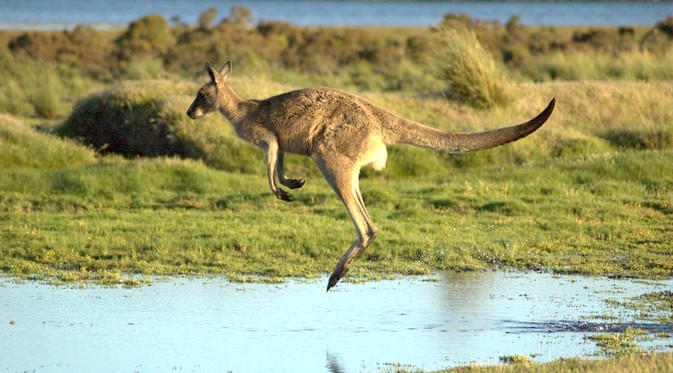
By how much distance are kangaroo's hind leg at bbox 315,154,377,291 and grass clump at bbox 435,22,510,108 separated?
11595 mm

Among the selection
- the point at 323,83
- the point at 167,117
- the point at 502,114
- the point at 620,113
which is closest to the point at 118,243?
the point at 167,117

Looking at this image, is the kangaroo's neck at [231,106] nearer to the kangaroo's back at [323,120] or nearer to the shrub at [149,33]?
the kangaroo's back at [323,120]

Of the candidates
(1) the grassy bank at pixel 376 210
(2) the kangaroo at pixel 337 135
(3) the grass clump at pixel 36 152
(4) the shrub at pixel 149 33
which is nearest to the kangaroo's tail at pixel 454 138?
(2) the kangaroo at pixel 337 135

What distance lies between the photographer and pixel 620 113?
21.0m

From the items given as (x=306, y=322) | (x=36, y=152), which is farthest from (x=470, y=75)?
(x=306, y=322)

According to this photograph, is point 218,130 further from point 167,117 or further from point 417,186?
point 417,186

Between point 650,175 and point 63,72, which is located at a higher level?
point 650,175

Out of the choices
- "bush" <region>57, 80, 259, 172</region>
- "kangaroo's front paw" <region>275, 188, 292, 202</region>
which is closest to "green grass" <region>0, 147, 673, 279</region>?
"bush" <region>57, 80, 259, 172</region>

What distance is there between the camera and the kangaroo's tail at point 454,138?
870cm

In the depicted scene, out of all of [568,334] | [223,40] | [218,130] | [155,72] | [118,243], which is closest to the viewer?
[568,334]

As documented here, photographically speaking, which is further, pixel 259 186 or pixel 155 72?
pixel 155 72

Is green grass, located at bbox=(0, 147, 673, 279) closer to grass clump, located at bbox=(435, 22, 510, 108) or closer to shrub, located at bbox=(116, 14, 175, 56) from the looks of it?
grass clump, located at bbox=(435, 22, 510, 108)

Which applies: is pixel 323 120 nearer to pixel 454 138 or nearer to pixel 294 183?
pixel 294 183

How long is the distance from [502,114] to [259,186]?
6.01 metres
